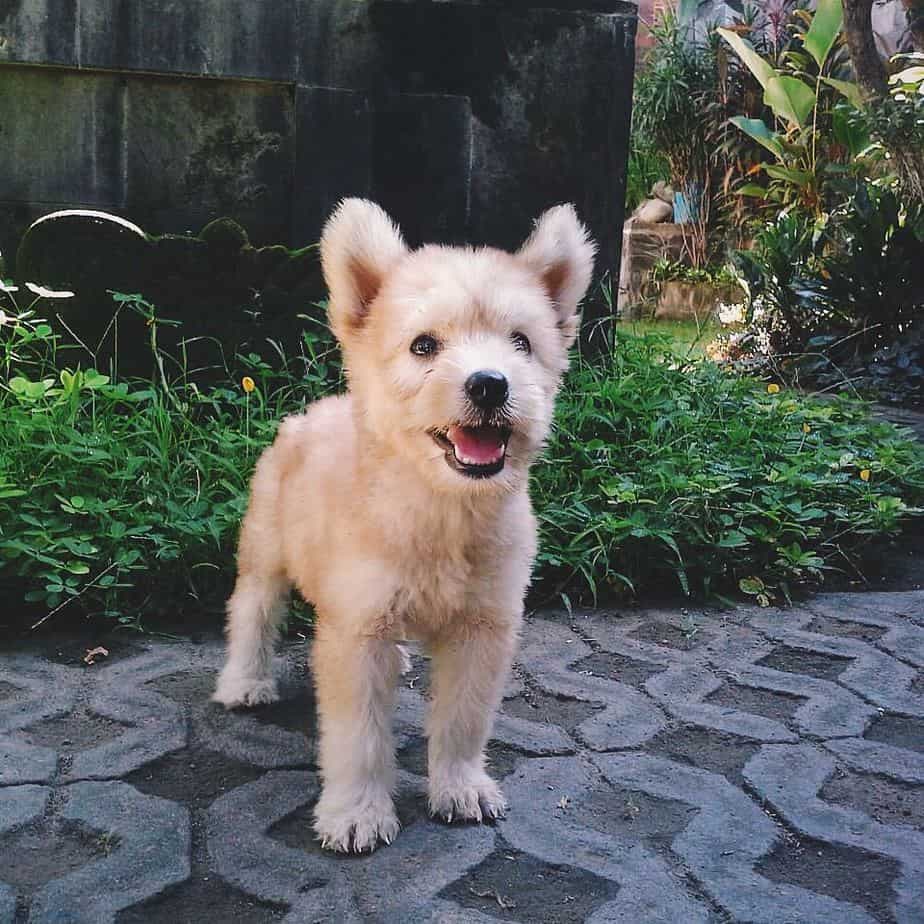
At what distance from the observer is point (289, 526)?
312 centimetres

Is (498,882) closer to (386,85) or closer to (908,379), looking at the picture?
(386,85)

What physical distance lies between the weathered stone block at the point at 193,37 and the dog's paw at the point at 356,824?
14.2 ft

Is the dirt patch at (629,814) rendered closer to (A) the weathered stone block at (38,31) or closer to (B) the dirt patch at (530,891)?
(B) the dirt patch at (530,891)

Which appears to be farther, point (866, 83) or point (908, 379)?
point (866, 83)

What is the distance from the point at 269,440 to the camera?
183 inches

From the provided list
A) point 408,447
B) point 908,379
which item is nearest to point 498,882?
point 408,447

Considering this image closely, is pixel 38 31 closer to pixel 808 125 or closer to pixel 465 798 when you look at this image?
pixel 465 798

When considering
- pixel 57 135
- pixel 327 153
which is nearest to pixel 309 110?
pixel 327 153

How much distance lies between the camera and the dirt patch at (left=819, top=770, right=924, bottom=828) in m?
2.86

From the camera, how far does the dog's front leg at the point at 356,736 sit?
264 cm

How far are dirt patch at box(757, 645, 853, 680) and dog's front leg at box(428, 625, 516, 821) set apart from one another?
4.75ft

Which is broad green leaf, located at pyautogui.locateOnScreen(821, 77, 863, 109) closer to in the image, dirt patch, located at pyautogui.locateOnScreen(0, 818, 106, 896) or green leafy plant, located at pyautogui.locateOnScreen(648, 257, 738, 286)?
green leafy plant, located at pyautogui.locateOnScreen(648, 257, 738, 286)

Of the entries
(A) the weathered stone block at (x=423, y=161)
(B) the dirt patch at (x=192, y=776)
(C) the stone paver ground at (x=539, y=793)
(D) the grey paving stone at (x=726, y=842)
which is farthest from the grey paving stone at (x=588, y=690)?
(A) the weathered stone block at (x=423, y=161)

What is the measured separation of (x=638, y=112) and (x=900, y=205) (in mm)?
7969
